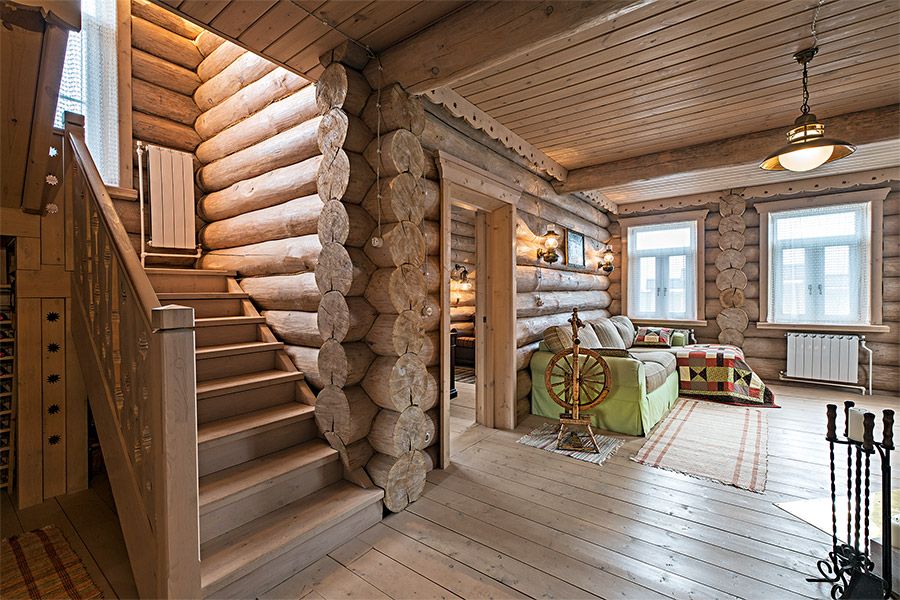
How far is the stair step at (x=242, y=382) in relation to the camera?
2.37 meters

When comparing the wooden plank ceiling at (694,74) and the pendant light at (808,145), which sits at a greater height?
the wooden plank ceiling at (694,74)

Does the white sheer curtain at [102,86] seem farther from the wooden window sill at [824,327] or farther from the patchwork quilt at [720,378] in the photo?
the wooden window sill at [824,327]

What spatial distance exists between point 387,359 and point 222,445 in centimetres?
103

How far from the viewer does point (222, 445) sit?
2.18 m

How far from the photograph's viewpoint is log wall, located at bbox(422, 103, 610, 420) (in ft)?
11.0

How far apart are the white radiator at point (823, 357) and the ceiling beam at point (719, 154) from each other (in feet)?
10.1

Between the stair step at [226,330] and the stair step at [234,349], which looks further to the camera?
the stair step at [226,330]

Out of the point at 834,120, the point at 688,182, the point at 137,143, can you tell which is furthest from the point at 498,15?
the point at 688,182

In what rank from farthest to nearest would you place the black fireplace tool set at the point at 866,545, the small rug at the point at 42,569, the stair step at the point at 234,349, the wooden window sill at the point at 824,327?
the wooden window sill at the point at 824,327
the stair step at the point at 234,349
the small rug at the point at 42,569
the black fireplace tool set at the point at 866,545

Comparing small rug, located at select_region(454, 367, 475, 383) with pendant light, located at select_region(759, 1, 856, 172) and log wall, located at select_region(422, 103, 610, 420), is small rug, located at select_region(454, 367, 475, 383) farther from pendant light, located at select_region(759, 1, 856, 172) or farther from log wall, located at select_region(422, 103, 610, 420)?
pendant light, located at select_region(759, 1, 856, 172)

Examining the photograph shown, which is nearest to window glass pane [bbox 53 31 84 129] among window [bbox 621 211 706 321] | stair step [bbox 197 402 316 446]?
stair step [bbox 197 402 316 446]

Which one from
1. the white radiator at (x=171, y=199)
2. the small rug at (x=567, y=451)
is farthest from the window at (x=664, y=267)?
the white radiator at (x=171, y=199)

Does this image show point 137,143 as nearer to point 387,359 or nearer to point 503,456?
point 387,359

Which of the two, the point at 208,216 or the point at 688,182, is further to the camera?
the point at 688,182
